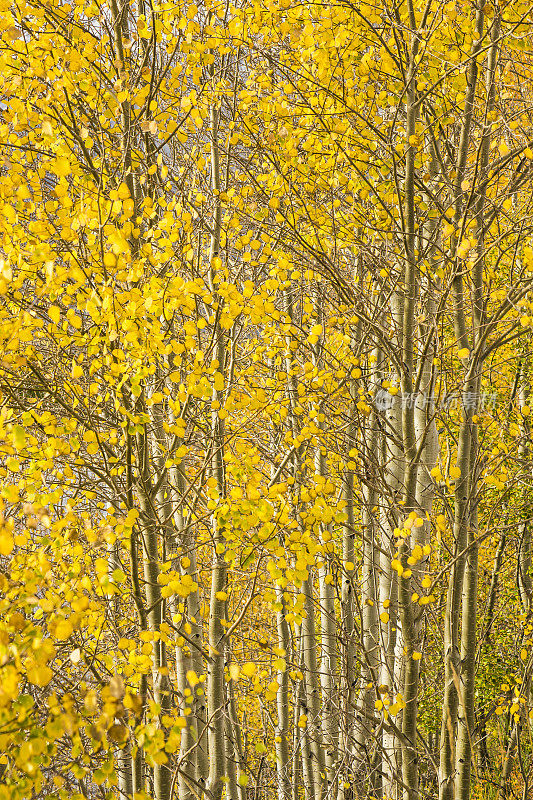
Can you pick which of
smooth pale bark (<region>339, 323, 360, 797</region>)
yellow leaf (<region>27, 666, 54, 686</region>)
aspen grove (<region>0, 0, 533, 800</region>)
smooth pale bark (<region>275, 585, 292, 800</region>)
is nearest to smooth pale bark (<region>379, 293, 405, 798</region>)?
aspen grove (<region>0, 0, 533, 800</region>)

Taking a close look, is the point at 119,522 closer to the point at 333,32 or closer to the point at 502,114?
the point at 502,114

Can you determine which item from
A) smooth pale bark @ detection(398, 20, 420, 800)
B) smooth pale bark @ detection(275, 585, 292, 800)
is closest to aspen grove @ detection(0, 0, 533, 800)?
smooth pale bark @ detection(398, 20, 420, 800)

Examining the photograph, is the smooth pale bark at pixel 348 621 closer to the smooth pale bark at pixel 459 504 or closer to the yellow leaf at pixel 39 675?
the smooth pale bark at pixel 459 504

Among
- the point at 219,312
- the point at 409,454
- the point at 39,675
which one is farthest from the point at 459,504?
the point at 39,675

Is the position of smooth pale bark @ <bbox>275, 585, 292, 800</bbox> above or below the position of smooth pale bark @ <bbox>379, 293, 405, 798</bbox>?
below

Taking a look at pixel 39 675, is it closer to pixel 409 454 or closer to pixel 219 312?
pixel 219 312

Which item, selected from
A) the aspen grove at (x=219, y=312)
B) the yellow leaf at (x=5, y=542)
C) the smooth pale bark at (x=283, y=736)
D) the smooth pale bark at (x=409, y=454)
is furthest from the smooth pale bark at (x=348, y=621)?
the yellow leaf at (x=5, y=542)

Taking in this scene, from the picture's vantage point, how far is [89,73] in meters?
3.35

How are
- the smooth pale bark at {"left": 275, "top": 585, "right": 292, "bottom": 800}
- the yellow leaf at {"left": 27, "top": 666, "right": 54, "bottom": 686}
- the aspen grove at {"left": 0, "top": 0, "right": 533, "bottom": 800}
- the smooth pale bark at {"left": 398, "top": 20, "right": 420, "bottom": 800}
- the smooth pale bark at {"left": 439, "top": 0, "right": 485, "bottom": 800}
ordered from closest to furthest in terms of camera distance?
the yellow leaf at {"left": 27, "top": 666, "right": 54, "bottom": 686}, the aspen grove at {"left": 0, "top": 0, "right": 533, "bottom": 800}, the smooth pale bark at {"left": 398, "top": 20, "right": 420, "bottom": 800}, the smooth pale bark at {"left": 439, "top": 0, "right": 485, "bottom": 800}, the smooth pale bark at {"left": 275, "top": 585, "right": 292, "bottom": 800}

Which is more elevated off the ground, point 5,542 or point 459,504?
point 5,542

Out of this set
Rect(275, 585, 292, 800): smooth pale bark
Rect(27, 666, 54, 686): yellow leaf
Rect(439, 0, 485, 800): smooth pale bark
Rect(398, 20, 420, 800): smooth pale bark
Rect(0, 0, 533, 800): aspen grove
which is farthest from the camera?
Rect(275, 585, 292, 800): smooth pale bark

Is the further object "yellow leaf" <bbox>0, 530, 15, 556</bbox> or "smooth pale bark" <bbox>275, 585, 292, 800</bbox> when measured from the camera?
"smooth pale bark" <bbox>275, 585, 292, 800</bbox>

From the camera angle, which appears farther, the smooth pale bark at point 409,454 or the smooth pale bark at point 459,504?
the smooth pale bark at point 459,504

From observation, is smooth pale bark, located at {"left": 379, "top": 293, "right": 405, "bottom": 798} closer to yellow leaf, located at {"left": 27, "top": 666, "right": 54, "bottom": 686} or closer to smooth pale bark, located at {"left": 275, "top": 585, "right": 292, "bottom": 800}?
smooth pale bark, located at {"left": 275, "top": 585, "right": 292, "bottom": 800}
